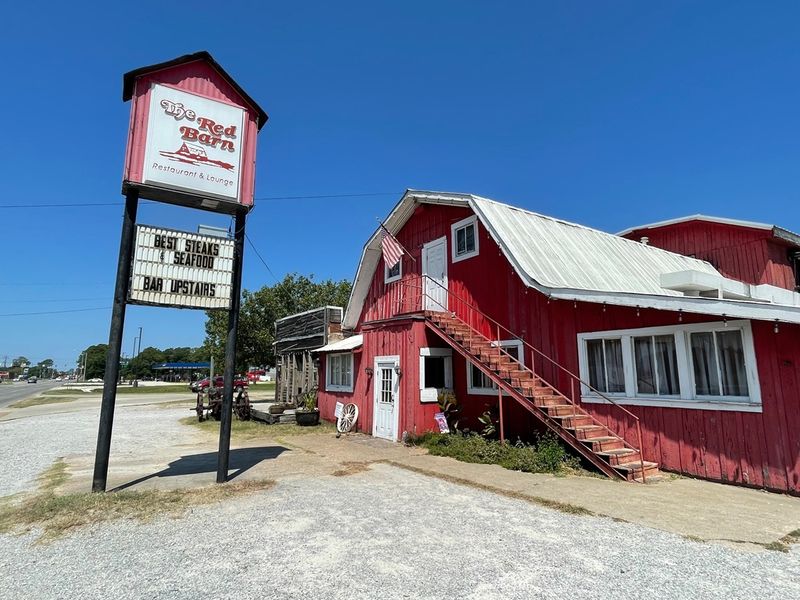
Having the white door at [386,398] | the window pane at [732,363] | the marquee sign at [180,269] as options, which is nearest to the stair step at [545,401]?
the window pane at [732,363]

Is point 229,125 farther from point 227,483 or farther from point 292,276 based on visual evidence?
point 292,276

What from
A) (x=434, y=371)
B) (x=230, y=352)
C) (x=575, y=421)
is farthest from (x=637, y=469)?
(x=230, y=352)

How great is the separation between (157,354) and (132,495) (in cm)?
13681

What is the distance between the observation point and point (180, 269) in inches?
332

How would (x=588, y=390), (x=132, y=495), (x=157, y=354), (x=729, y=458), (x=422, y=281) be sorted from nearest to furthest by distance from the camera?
(x=132, y=495)
(x=729, y=458)
(x=588, y=390)
(x=422, y=281)
(x=157, y=354)

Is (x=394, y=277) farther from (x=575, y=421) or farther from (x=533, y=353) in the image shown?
(x=575, y=421)

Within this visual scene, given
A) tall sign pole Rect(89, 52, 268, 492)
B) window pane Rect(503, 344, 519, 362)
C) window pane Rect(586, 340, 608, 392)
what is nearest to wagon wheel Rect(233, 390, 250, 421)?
tall sign pole Rect(89, 52, 268, 492)

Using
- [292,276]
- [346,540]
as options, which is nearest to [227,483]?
[346,540]

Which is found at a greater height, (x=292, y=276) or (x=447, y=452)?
(x=292, y=276)

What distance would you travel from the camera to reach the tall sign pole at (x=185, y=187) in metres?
7.94

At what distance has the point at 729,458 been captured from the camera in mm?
7945

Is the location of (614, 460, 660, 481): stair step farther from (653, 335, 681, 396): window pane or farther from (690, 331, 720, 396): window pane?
(690, 331, 720, 396): window pane

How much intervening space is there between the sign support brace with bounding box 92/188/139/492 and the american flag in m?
7.44

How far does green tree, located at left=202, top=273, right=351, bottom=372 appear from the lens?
33219 millimetres
